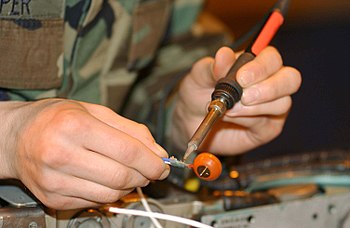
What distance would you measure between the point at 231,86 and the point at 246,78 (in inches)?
0.9

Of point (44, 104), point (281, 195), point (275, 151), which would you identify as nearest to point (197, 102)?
point (281, 195)

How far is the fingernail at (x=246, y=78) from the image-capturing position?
2.15 feet

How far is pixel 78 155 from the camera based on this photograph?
53cm

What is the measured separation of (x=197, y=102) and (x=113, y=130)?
27 cm

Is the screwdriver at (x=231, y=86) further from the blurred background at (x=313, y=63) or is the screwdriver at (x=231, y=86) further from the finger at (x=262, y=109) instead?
the blurred background at (x=313, y=63)

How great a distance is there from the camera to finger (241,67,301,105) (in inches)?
26.5

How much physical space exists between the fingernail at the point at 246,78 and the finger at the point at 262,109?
0.09ft

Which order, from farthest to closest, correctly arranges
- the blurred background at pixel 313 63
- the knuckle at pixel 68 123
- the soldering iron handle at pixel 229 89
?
the blurred background at pixel 313 63 → the soldering iron handle at pixel 229 89 → the knuckle at pixel 68 123

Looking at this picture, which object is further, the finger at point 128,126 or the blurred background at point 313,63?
the blurred background at point 313,63

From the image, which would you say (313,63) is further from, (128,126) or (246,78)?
(128,126)

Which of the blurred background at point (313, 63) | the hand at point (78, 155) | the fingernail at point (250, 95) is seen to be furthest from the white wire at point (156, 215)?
the blurred background at point (313, 63)

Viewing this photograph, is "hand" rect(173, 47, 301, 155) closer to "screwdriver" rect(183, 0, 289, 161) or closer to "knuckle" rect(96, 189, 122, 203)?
"screwdriver" rect(183, 0, 289, 161)

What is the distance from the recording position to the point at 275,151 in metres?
1.50

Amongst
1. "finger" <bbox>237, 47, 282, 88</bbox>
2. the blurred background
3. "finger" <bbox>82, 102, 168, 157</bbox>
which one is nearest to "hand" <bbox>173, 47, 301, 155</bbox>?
"finger" <bbox>237, 47, 282, 88</bbox>
